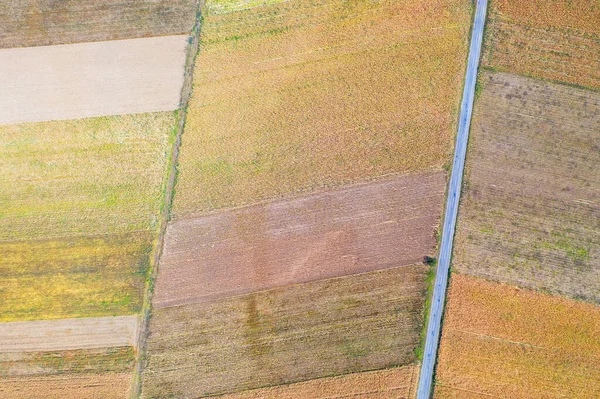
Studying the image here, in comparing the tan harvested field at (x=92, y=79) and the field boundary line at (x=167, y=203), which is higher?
the tan harvested field at (x=92, y=79)

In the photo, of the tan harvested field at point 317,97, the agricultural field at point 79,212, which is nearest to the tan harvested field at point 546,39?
the tan harvested field at point 317,97

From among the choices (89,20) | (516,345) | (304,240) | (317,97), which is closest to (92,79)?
(89,20)

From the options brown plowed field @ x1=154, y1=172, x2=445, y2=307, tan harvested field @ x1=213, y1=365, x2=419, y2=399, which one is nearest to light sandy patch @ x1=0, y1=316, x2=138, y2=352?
brown plowed field @ x1=154, y1=172, x2=445, y2=307

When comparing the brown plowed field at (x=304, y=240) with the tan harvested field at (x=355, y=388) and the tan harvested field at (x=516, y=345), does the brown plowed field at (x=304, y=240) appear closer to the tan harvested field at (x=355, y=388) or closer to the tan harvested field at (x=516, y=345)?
the tan harvested field at (x=516, y=345)

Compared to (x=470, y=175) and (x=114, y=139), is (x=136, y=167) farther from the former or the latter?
(x=470, y=175)

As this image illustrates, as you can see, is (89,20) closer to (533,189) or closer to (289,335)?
(289,335)

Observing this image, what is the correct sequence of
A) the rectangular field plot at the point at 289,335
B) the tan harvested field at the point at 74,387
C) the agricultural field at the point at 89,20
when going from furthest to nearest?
the agricultural field at the point at 89,20 < the tan harvested field at the point at 74,387 < the rectangular field plot at the point at 289,335

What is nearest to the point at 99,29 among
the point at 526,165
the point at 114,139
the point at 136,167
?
the point at 114,139
